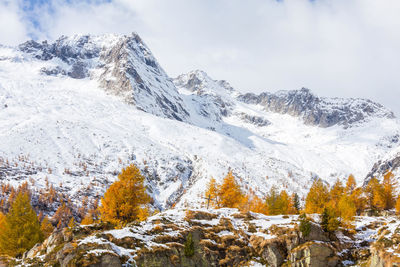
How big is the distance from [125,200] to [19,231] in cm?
1581

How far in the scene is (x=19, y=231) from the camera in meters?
41.1

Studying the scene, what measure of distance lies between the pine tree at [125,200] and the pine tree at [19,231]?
10569 mm

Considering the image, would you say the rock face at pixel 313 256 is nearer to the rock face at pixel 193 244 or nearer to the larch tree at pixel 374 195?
the rock face at pixel 193 244

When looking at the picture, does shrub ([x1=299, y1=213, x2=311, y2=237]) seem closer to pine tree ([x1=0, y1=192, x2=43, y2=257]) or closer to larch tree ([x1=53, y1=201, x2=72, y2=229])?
pine tree ([x1=0, y1=192, x2=43, y2=257])

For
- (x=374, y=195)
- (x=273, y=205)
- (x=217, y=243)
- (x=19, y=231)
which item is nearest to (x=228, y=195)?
(x=273, y=205)

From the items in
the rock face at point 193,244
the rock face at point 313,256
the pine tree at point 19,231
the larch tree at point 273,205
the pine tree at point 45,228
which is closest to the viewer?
the rock face at point 193,244

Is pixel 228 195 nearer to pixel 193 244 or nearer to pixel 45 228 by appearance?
pixel 193 244

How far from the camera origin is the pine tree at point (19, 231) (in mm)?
39906

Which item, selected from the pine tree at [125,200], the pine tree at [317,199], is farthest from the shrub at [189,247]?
the pine tree at [317,199]

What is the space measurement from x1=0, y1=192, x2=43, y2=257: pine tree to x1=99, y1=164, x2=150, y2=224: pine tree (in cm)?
1057

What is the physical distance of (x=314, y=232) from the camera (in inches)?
1626

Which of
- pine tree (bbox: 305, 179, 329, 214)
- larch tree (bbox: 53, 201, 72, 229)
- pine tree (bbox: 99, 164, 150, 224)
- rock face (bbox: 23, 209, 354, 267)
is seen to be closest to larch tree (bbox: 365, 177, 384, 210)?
pine tree (bbox: 305, 179, 329, 214)

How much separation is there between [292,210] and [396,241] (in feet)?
137

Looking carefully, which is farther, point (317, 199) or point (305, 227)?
point (317, 199)
